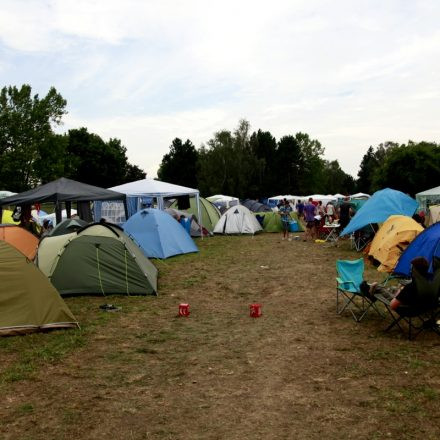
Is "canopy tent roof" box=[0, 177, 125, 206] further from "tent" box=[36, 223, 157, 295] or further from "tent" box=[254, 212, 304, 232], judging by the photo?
"tent" box=[254, 212, 304, 232]

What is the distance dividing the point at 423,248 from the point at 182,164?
5928 cm

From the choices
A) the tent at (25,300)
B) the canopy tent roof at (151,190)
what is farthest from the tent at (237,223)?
the tent at (25,300)

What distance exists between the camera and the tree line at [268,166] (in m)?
43.1

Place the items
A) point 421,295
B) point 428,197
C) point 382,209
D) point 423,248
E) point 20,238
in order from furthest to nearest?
point 428,197 → point 382,209 → point 20,238 → point 423,248 → point 421,295

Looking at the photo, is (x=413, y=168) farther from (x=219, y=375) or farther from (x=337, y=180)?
(x=337, y=180)

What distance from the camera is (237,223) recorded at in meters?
22.8

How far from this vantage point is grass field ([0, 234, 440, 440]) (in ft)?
13.3

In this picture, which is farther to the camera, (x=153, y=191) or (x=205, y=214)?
(x=205, y=214)

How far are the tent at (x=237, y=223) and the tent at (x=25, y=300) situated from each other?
16092 millimetres

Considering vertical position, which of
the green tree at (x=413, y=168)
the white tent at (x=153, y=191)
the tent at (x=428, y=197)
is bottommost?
the tent at (x=428, y=197)

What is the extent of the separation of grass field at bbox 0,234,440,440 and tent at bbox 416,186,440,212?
65.8 ft

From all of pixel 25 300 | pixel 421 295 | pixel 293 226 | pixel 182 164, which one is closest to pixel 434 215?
pixel 293 226

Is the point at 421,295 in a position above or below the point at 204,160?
below

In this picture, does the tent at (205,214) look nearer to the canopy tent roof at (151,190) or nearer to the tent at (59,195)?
the canopy tent roof at (151,190)
